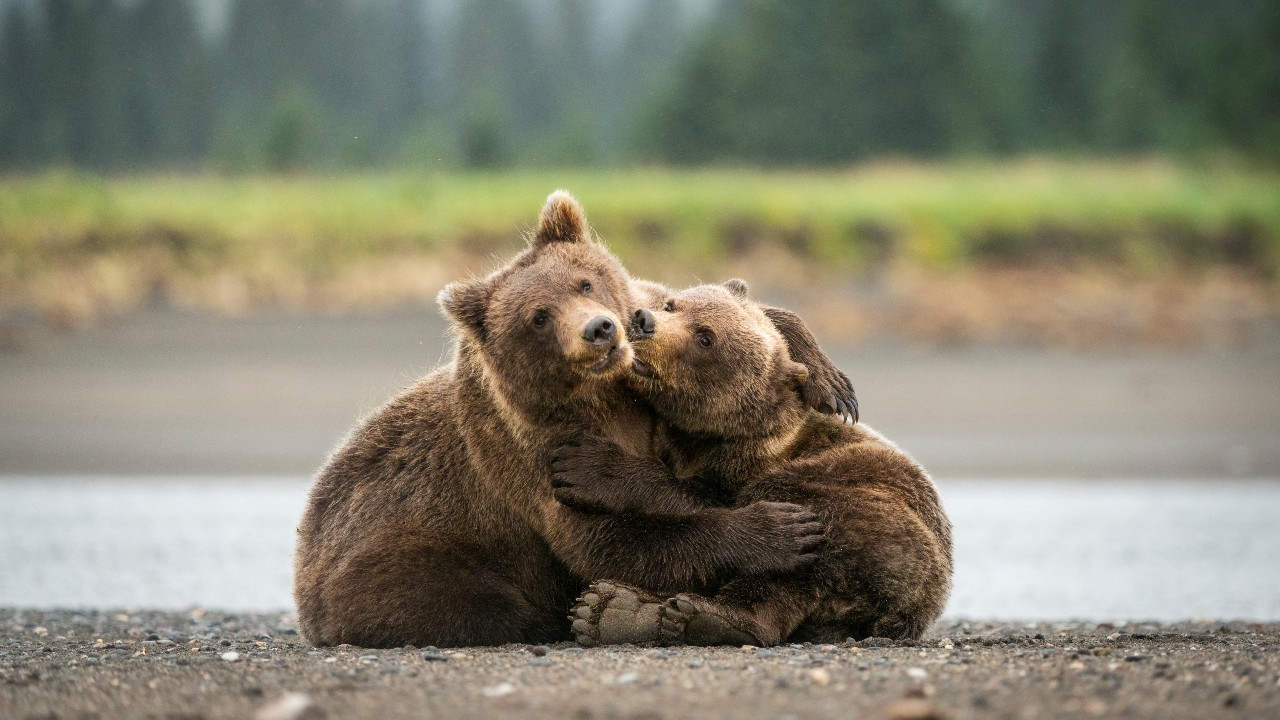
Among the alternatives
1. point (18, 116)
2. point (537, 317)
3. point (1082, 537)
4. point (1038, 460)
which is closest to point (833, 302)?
point (1038, 460)

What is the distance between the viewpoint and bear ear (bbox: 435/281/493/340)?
6355mm

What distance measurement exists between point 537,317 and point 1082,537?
9982 mm

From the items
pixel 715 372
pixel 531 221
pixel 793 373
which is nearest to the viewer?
pixel 715 372

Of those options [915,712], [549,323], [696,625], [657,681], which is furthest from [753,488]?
[915,712]

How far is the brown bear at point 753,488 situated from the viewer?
19.7 ft

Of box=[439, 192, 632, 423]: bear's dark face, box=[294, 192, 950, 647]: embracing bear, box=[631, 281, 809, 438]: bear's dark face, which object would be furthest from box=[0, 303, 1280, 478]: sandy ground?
box=[439, 192, 632, 423]: bear's dark face

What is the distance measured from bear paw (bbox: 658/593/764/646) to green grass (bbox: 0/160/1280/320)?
19689mm

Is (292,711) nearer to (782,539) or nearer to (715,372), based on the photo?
(782,539)

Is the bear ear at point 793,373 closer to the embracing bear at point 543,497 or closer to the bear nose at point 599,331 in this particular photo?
the embracing bear at point 543,497

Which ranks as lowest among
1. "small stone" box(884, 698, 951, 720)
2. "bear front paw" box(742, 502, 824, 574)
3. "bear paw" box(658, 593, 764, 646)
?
"small stone" box(884, 698, 951, 720)

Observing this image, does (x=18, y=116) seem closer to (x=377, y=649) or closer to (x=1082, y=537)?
(x=1082, y=537)

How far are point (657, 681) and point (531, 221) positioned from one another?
72.7ft

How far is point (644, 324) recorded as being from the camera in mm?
6145

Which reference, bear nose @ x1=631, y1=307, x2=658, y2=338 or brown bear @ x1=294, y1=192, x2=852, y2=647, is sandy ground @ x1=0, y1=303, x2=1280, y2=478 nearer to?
brown bear @ x1=294, y1=192, x2=852, y2=647
